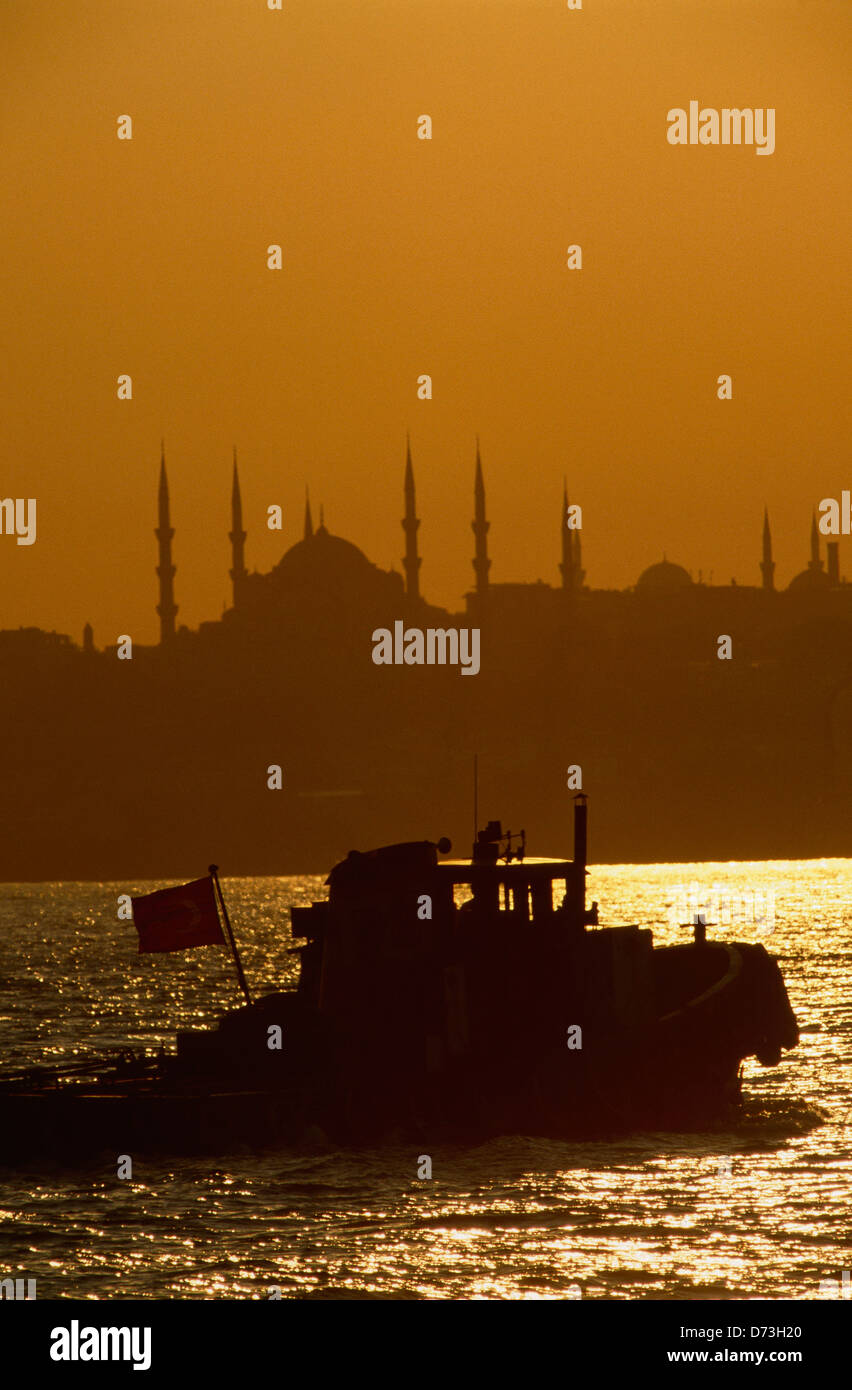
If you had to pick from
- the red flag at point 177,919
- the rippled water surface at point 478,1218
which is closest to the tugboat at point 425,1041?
the rippled water surface at point 478,1218

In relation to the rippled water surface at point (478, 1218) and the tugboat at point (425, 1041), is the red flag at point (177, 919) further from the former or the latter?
the rippled water surface at point (478, 1218)

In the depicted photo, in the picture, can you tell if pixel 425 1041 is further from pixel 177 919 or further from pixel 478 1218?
pixel 177 919

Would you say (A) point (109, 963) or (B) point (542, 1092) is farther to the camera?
(A) point (109, 963)

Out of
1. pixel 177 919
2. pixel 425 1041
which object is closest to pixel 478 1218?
pixel 425 1041
